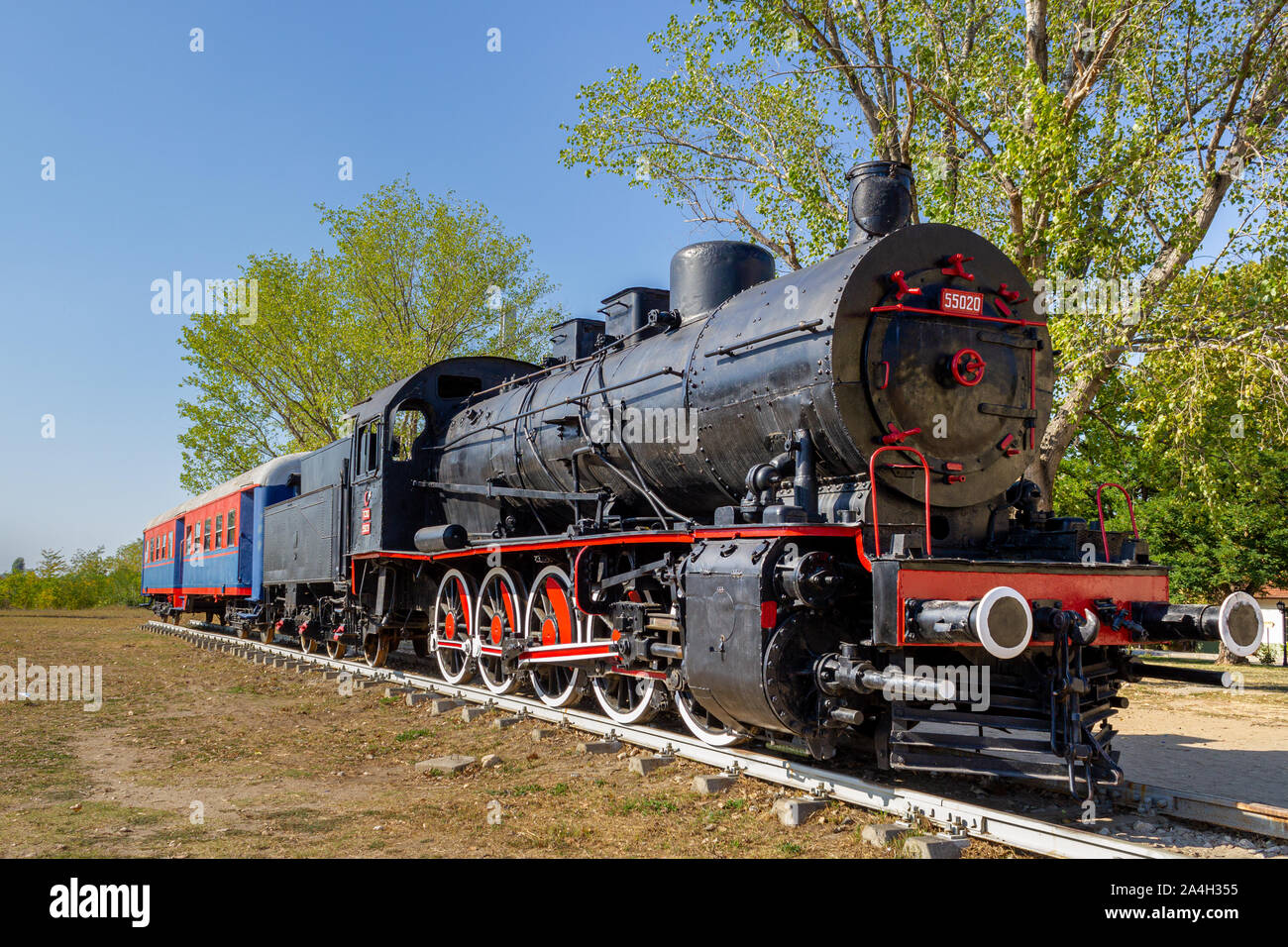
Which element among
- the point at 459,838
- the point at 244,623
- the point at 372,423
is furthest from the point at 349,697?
the point at 244,623

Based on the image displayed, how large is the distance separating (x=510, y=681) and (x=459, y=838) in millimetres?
4698

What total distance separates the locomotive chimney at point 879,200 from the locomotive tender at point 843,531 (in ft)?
0.06

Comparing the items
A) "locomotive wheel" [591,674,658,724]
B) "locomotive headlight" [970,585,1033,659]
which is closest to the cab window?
"locomotive wheel" [591,674,658,724]

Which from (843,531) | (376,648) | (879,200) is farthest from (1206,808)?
(376,648)

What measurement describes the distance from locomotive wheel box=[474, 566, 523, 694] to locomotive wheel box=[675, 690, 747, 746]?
8.93 feet

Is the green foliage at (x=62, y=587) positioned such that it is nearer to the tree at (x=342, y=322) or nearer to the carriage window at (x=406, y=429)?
the tree at (x=342, y=322)

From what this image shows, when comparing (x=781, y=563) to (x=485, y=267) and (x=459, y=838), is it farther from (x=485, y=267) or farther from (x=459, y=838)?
(x=485, y=267)

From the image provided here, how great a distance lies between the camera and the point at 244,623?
61.1ft

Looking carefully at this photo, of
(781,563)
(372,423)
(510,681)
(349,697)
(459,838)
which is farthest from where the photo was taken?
(372,423)

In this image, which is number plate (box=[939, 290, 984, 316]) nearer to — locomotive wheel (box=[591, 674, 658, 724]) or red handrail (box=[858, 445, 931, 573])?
red handrail (box=[858, 445, 931, 573])

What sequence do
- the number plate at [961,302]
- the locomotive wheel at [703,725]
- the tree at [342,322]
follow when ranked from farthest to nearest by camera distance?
the tree at [342,322]
the locomotive wheel at [703,725]
the number plate at [961,302]

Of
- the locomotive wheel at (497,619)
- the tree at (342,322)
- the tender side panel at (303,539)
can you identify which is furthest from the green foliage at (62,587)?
the locomotive wheel at (497,619)

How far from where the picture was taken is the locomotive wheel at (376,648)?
1250cm

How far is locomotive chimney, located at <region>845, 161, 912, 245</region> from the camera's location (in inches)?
249
